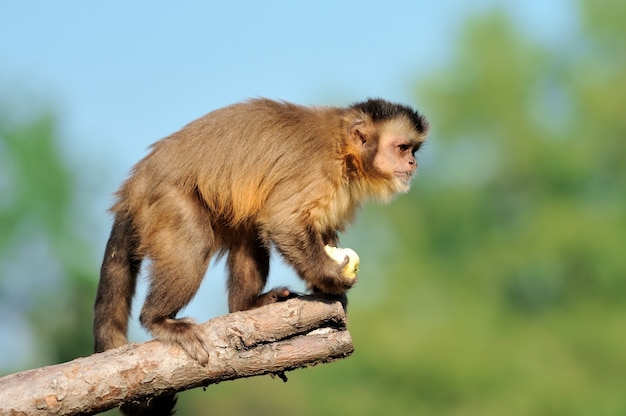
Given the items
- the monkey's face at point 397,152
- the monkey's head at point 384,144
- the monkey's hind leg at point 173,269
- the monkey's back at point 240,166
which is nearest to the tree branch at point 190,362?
the monkey's hind leg at point 173,269

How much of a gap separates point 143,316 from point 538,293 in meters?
33.7

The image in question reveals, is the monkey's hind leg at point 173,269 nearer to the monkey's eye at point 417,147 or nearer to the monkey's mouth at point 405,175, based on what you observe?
the monkey's mouth at point 405,175

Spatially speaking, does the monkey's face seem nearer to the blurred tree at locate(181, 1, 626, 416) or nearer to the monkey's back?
the monkey's back

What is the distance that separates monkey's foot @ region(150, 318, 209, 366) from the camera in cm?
938

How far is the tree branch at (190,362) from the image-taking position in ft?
29.1

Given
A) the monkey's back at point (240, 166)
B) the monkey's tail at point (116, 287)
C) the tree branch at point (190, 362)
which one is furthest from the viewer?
the monkey's tail at point (116, 287)

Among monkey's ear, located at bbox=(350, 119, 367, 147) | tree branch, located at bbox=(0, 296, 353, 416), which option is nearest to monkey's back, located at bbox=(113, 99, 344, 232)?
monkey's ear, located at bbox=(350, 119, 367, 147)

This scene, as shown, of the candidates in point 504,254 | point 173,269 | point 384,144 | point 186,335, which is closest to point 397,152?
point 384,144

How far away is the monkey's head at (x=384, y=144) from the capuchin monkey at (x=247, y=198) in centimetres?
1

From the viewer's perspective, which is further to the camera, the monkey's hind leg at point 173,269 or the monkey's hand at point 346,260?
the monkey's hand at point 346,260

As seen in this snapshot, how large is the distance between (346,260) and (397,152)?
172 centimetres

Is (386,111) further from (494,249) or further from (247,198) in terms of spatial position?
(494,249)

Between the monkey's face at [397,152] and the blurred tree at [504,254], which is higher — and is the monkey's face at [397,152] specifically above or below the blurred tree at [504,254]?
below

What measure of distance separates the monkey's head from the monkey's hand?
1.06 meters
